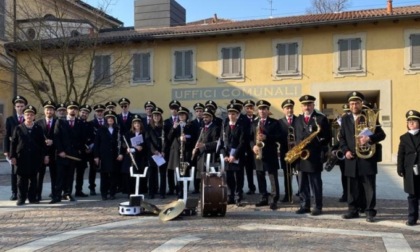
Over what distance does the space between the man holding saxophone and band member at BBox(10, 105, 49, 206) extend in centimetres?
502

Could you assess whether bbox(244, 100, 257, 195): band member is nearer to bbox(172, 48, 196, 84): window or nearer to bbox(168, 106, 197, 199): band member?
bbox(168, 106, 197, 199): band member

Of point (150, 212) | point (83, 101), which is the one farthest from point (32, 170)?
point (83, 101)

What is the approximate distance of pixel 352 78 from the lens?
21.8 m

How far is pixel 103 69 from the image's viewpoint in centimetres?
2536

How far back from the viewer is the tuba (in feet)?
26.7

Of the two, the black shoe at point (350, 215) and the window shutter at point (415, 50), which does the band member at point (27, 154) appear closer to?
the black shoe at point (350, 215)

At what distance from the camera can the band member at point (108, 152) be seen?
10570mm

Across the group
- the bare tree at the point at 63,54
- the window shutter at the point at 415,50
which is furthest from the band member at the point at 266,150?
the bare tree at the point at 63,54

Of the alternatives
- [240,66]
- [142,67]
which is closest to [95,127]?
[240,66]

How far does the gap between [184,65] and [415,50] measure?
34.7 ft

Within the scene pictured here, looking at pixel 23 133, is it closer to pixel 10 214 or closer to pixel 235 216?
pixel 10 214

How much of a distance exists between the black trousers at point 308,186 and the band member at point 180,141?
8.26 ft

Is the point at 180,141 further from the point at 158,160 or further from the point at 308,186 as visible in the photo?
the point at 308,186

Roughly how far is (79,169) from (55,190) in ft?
3.48
